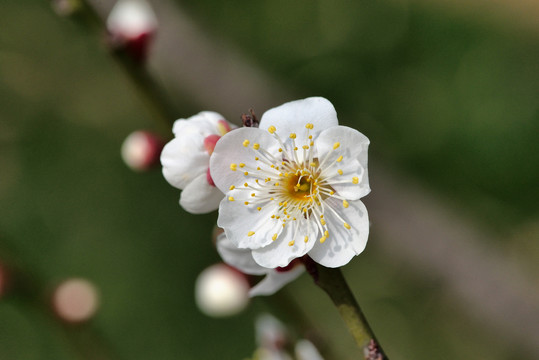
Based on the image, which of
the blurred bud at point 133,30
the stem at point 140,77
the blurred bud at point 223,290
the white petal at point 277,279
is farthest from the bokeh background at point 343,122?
the white petal at point 277,279

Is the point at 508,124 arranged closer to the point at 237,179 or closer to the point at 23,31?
the point at 237,179

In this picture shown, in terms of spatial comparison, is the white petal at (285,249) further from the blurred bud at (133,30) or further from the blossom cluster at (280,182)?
the blurred bud at (133,30)

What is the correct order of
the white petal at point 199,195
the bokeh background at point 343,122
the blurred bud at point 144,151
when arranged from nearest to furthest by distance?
the white petal at point 199,195 < the blurred bud at point 144,151 < the bokeh background at point 343,122

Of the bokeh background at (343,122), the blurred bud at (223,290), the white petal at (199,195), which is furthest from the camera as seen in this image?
the bokeh background at (343,122)

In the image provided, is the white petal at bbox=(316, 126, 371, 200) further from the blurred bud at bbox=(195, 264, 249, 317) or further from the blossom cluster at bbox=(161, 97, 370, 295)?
the blurred bud at bbox=(195, 264, 249, 317)

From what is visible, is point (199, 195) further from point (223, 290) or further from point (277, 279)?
point (223, 290)

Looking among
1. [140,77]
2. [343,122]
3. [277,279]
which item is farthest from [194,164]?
[343,122]
